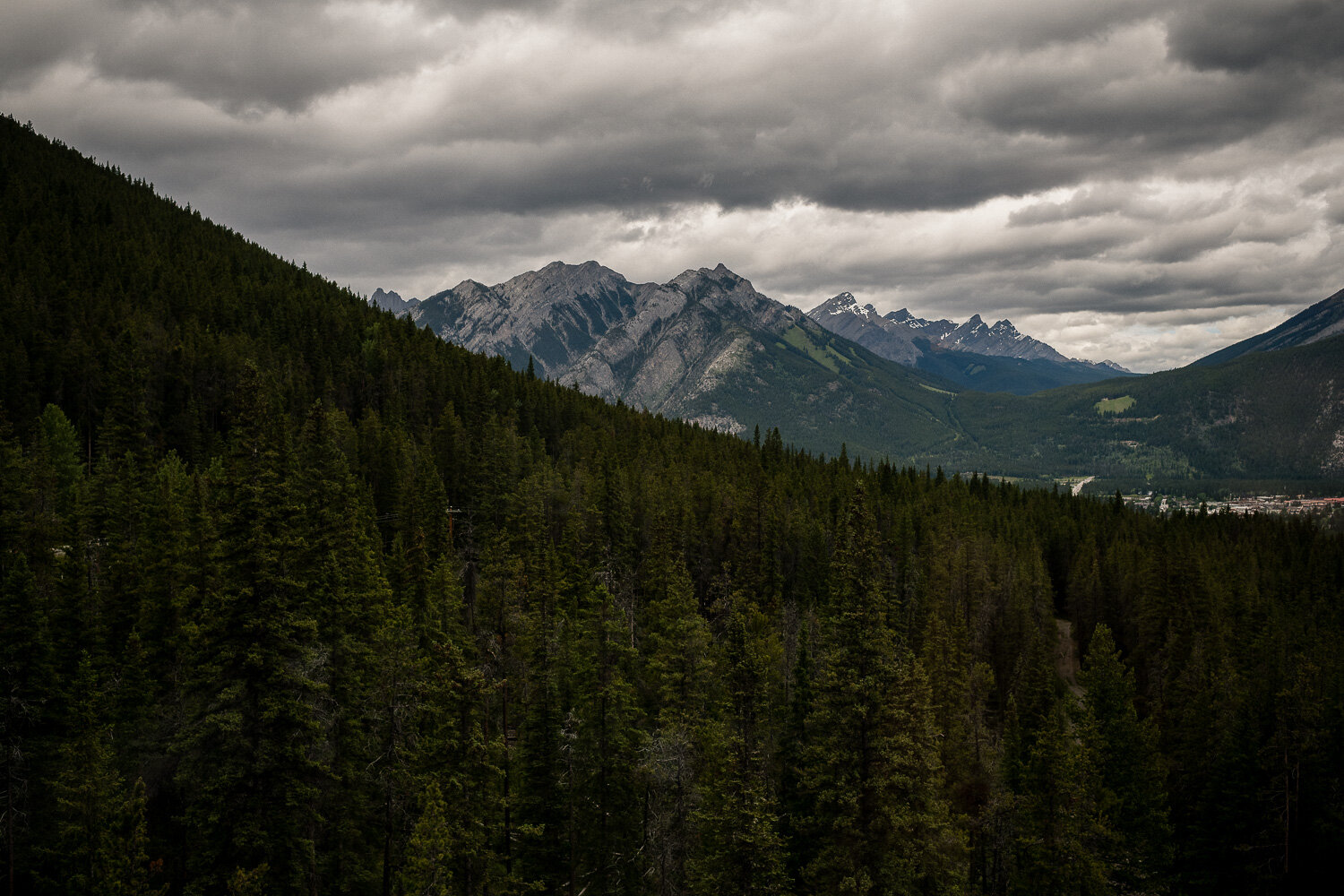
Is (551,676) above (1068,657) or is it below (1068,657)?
above

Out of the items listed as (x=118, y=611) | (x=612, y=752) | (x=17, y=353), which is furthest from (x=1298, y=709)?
(x=17, y=353)

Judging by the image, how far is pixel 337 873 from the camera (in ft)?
107

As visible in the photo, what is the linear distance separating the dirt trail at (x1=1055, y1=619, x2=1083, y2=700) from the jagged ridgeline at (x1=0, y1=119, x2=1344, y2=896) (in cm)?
149

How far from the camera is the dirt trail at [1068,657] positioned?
95250 millimetres

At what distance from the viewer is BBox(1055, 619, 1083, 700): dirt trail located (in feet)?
313

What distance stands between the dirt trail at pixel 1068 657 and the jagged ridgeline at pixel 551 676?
4.88 ft

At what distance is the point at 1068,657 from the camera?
338 feet

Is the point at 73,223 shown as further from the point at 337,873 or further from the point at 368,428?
the point at 337,873

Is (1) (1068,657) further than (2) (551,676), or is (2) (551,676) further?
(1) (1068,657)

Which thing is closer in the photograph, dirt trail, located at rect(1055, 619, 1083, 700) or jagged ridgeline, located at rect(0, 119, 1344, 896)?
jagged ridgeline, located at rect(0, 119, 1344, 896)

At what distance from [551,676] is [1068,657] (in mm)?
91279

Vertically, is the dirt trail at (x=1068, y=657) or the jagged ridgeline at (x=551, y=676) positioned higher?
the jagged ridgeline at (x=551, y=676)

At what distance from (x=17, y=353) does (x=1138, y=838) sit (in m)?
113

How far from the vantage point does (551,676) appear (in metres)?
34.8
